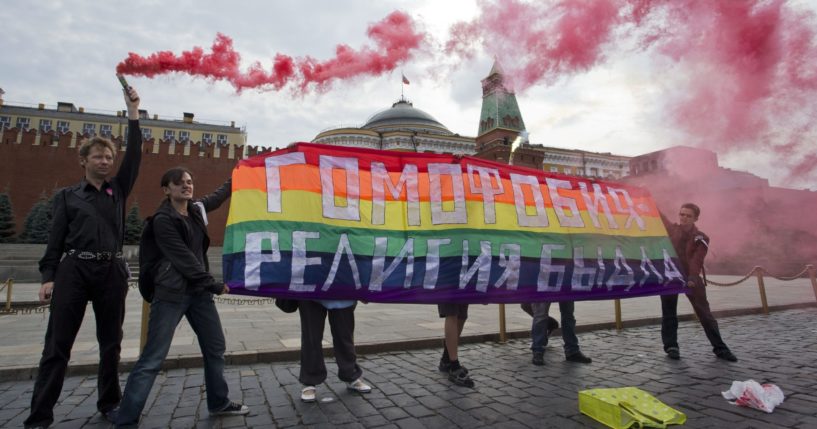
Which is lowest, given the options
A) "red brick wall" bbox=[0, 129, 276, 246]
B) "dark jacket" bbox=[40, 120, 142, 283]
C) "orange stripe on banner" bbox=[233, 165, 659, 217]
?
"dark jacket" bbox=[40, 120, 142, 283]

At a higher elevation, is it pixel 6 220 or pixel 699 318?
pixel 6 220

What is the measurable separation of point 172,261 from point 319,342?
1.61 m

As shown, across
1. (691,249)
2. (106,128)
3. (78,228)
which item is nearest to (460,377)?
(78,228)

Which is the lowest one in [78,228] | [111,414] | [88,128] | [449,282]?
[111,414]

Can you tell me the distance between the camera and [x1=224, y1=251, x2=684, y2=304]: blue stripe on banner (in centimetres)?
381

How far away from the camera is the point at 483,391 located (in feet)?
13.8

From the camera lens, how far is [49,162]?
4059 cm

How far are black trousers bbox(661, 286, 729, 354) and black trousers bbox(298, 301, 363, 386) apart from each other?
4.56 m

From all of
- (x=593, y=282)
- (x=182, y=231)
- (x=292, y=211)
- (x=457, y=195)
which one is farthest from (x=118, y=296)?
(x=593, y=282)

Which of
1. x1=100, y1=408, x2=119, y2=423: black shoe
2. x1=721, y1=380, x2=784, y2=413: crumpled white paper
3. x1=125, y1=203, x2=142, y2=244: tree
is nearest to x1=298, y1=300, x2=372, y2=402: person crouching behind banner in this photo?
x1=100, y1=408, x2=119, y2=423: black shoe

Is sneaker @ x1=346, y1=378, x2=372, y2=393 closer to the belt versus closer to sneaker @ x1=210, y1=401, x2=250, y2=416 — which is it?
sneaker @ x1=210, y1=401, x2=250, y2=416

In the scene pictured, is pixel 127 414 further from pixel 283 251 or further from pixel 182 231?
pixel 283 251

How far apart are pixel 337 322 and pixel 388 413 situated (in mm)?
1027

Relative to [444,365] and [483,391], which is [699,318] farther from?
[444,365]
